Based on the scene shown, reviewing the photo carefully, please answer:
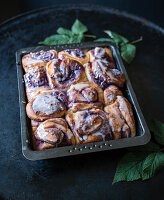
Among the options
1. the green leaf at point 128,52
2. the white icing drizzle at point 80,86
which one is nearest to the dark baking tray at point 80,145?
the white icing drizzle at point 80,86

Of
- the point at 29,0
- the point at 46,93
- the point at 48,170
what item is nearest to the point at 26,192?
the point at 48,170

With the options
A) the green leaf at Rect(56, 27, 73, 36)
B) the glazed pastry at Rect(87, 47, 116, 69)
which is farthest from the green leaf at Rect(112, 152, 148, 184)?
the green leaf at Rect(56, 27, 73, 36)

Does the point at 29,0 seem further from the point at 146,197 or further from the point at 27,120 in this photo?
the point at 146,197

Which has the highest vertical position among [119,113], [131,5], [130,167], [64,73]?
[131,5]

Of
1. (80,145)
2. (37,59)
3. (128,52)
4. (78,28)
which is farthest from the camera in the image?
(78,28)

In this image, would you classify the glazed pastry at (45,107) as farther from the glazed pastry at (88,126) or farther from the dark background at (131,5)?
the dark background at (131,5)

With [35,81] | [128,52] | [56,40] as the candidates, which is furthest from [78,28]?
[35,81]

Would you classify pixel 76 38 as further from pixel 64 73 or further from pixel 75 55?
pixel 64 73
